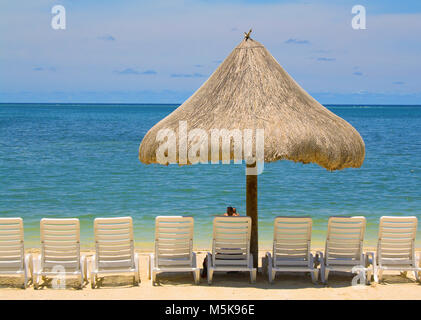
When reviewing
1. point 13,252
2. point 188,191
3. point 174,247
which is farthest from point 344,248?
point 188,191

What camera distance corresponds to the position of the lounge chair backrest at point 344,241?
5.93 m

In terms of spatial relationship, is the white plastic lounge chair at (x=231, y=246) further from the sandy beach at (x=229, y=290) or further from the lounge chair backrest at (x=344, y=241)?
the lounge chair backrest at (x=344, y=241)

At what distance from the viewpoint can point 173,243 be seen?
6.05 m

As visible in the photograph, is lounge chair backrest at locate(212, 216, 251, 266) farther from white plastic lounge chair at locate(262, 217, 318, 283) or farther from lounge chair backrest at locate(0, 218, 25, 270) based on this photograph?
lounge chair backrest at locate(0, 218, 25, 270)

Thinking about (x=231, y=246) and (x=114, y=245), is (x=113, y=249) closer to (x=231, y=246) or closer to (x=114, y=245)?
(x=114, y=245)

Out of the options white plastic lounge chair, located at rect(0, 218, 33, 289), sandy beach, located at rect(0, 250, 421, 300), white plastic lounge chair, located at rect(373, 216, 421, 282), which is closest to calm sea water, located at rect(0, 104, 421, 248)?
sandy beach, located at rect(0, 250, 421, 300)

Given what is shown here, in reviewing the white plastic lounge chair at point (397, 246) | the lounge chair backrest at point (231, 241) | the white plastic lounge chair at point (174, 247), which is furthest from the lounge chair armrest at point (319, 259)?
the white plastic lounge chair at point (174, 247)

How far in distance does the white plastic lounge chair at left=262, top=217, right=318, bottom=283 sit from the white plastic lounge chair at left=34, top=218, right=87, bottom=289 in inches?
90.8

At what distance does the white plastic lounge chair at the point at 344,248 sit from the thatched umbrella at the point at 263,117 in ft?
2.49

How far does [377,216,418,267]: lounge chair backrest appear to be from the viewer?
606 centimetres

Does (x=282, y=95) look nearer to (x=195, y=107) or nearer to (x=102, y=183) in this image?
(x=195, y=107)
